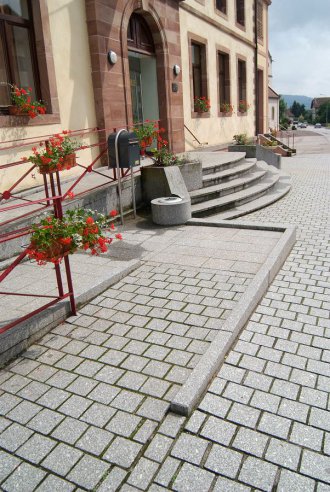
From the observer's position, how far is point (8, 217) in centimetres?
598

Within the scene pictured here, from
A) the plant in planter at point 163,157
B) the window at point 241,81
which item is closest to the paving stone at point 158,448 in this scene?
the plant in planter at point 163,157

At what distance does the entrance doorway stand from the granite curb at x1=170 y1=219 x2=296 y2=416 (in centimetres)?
720

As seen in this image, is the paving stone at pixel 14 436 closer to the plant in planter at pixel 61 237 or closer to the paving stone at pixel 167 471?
the paving stone at pixel 167 471

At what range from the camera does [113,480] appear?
7.79 feet

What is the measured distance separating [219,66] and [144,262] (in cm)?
1343

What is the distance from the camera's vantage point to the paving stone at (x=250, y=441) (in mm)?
2586

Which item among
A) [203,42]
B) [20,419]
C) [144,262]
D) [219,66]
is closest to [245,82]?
[219,66]

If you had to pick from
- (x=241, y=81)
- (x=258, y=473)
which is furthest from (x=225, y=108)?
(x=258, y=473)

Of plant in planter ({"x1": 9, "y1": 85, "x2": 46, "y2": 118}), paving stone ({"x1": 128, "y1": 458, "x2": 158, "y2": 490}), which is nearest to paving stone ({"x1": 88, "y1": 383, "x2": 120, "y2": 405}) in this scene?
paving stone ({"x1": 128, "y1": 458, "x2": 158, "y2": 490})

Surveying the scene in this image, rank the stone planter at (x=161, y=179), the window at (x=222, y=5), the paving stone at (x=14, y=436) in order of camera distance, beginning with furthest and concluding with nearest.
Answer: the window at (x=222, y=5) < the stone planter at (x=161, y=179) < the paving stone at (x=14, y=436)

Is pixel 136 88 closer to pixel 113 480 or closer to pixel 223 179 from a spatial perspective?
pixel 223 179

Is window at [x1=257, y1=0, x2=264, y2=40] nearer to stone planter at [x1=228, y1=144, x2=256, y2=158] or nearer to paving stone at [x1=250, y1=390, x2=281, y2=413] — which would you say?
stone planter at [x1=228, y1=144, x2=256, y2=158]

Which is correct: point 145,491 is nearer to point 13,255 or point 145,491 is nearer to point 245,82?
point 13,255

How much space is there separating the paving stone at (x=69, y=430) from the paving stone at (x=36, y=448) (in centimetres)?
6
